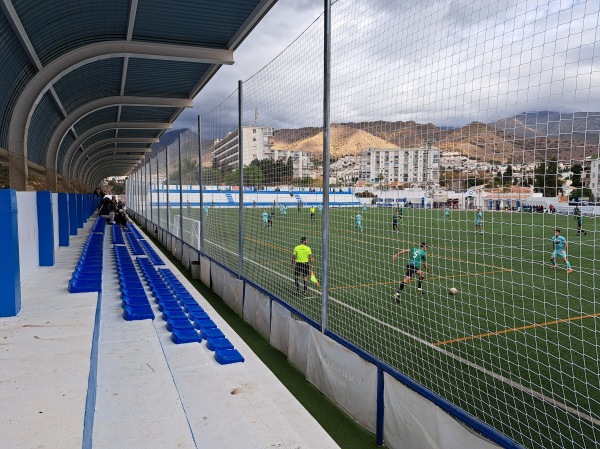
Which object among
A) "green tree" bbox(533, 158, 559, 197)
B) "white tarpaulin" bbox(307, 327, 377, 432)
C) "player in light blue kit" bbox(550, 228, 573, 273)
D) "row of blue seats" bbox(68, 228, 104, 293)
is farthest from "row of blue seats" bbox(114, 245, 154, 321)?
"green tree" bbox(533, 158, 559, 197)

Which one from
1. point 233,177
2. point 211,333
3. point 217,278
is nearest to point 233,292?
point 217,278

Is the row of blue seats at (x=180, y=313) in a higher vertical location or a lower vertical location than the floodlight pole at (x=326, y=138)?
lower

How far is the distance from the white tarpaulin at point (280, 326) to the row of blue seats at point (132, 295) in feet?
6.57

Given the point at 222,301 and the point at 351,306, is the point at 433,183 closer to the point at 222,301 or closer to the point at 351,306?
the point at 351,306

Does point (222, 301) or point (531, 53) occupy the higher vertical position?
point (531, 53)

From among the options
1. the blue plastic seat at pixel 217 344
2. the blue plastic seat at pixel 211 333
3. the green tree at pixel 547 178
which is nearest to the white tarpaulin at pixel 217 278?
the blue plastic seat at pixel 211 333

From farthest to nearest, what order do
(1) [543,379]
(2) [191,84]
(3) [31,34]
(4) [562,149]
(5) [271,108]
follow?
(2) [191,84], (3) [31,34], (5) [271,108], (1) [543,379], (4) [562,149]

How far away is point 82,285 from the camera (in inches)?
252

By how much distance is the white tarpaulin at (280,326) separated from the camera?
6.28 meters

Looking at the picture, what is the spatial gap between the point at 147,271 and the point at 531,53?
10520 mm

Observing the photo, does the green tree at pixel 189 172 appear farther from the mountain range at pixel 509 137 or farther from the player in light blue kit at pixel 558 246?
the player in light blue kit at pixel 558 246

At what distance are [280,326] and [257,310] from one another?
3.68ft

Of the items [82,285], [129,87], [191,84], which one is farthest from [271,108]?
[129,87]

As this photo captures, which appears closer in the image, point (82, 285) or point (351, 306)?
point (82, 285)
